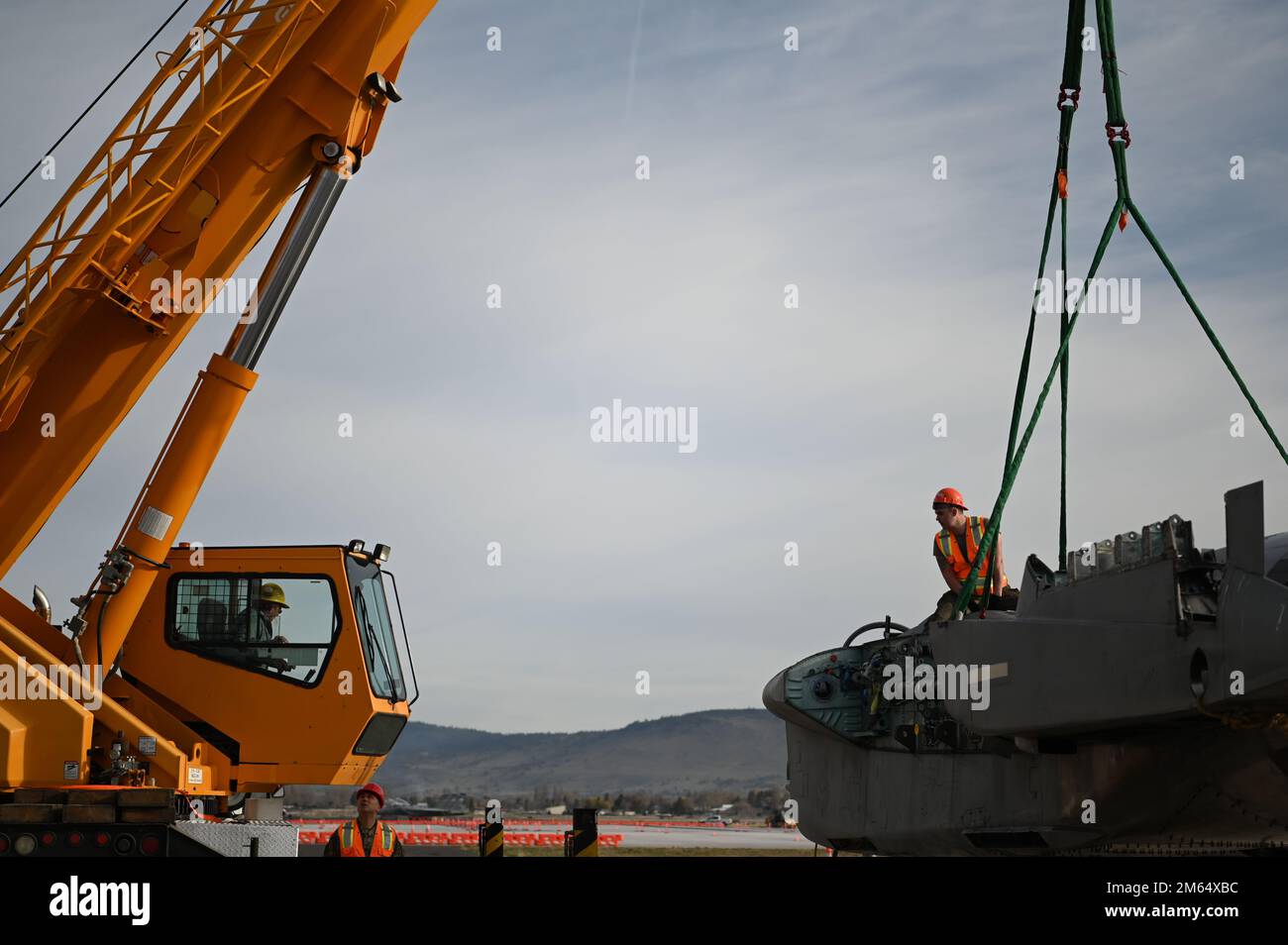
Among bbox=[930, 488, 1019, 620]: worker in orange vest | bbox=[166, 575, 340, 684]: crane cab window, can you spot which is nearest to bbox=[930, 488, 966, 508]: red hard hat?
bbox=[930, 488, 1019, 620]: worker in orange vest

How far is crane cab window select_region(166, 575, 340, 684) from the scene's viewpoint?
11250 millimetres

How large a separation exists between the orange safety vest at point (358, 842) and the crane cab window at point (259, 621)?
282 centimetres

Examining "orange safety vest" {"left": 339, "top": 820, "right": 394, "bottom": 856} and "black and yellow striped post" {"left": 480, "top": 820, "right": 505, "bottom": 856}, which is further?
"black and yellow striped post" {"left": 480, "top": 820, "right": 505, "bottom": 856}

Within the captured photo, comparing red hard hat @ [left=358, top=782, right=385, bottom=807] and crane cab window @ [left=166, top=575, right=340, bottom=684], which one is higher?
crane cab window @ [left=166, top=575, right=340, bottom=684]

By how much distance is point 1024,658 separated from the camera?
327 inches

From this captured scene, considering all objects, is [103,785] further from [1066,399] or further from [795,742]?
[1066,399]

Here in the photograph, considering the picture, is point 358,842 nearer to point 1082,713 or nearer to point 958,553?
point 1082,713

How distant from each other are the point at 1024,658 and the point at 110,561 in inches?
277

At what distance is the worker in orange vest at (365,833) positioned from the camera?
8.37m

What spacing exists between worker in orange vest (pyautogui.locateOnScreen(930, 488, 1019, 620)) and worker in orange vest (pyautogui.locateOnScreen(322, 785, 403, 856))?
443 cm

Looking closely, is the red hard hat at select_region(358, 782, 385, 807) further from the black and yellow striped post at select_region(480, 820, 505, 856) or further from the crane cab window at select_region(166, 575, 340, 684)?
the crane cab window at select_region(166, 575, 340, 684)

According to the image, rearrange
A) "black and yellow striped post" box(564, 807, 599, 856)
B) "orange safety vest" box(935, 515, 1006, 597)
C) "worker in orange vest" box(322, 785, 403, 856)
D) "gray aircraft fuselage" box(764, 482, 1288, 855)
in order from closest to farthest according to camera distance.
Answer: "gray aircraft fuselage" box(764, 482, 1288, 855)
"worker in orange vest" box(322, 785, 403, 856)
"black and yellow striped post" box(564, 807, 599, 856)
"orange safety vest" box(935, 515, 1006, 597)
